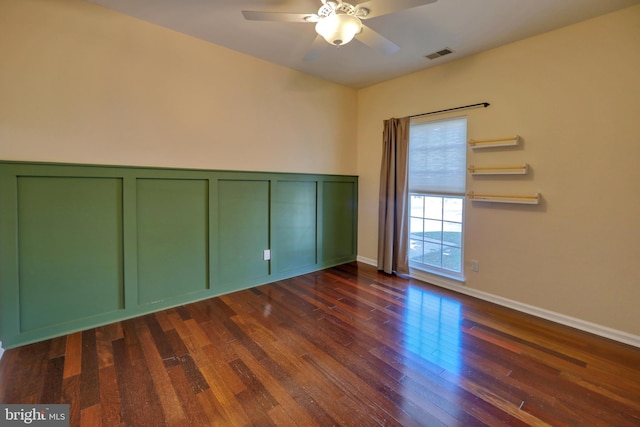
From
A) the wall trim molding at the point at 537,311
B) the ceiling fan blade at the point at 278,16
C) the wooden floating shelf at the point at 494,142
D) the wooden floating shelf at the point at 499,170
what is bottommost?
the wall trim molding at the point at 537,311

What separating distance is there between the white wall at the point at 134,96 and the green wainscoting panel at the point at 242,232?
0.89ft

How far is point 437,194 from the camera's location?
11.5ft

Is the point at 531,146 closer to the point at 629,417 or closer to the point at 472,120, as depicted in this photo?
the point at 472,120

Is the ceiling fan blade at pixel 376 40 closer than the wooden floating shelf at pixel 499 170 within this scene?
Yes

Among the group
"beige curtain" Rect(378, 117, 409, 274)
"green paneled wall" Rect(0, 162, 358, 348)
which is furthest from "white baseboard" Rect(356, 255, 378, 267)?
"green paneled wall" Rect(0, 162, 358, 348)

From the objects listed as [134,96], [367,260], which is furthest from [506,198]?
[134,96]

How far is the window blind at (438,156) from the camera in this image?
326 cm

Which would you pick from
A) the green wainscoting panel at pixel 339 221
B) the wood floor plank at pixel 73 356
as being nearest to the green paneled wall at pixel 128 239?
the wood floor plank at pixel 73 356

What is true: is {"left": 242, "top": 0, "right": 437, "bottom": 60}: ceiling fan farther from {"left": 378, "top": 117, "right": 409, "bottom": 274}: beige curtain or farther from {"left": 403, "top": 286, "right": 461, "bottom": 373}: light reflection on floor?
{"left": 403, "top": 286, "right": 461, "bottom": 373}: light reflection on floor

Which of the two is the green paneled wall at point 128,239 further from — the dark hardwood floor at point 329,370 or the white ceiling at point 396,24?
the white ceiling at point 396,24

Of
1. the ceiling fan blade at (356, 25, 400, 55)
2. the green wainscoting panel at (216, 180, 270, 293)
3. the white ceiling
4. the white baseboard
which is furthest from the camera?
the white baseboard

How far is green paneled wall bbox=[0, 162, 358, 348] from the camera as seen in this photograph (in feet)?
7.00

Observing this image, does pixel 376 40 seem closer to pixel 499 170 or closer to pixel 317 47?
pixel 317 47

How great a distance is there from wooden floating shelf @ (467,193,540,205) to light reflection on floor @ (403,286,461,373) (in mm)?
1098
